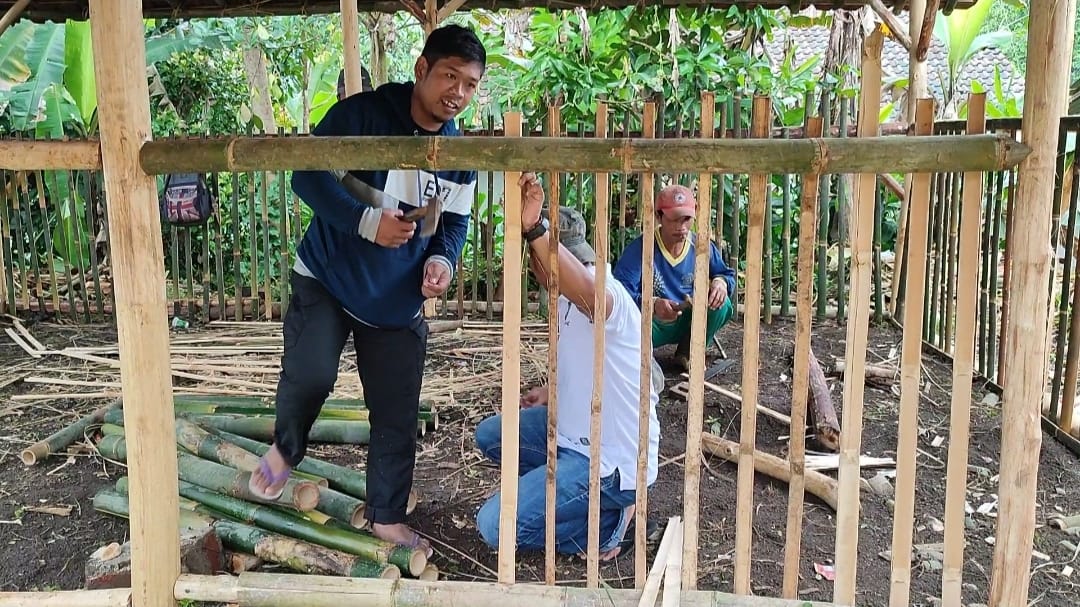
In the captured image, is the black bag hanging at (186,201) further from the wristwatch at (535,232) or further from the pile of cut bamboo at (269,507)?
the wristwatch at (535,232)

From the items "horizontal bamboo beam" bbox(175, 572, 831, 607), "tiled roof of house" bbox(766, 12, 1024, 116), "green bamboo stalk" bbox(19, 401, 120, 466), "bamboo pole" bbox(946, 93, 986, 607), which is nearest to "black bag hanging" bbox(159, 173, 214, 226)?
"green bamboo stalk" bbox(19, 401, 120, 466)

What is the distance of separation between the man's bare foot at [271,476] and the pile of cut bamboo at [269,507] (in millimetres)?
32

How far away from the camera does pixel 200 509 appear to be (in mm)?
2928

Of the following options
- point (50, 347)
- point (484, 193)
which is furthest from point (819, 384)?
point (50, 347)

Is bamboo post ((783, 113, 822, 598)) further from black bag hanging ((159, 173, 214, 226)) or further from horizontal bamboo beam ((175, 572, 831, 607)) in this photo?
black bag hanging ((159, 173, 214, 226))

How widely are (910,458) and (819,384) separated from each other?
199 cm

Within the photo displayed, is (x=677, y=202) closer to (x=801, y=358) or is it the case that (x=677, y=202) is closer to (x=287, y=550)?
(x=801, y=358)

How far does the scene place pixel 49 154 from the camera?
2.16m

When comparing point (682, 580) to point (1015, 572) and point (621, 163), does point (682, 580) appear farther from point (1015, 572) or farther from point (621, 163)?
point (621, 163)

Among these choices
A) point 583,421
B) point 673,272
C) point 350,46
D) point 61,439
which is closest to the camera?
point 583,421

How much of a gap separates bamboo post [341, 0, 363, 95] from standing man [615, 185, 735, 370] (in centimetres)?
172

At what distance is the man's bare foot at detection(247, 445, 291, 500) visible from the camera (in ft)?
9.25

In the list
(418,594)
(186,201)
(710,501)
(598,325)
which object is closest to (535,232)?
(598,325)

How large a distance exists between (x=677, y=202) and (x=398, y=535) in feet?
6.36
